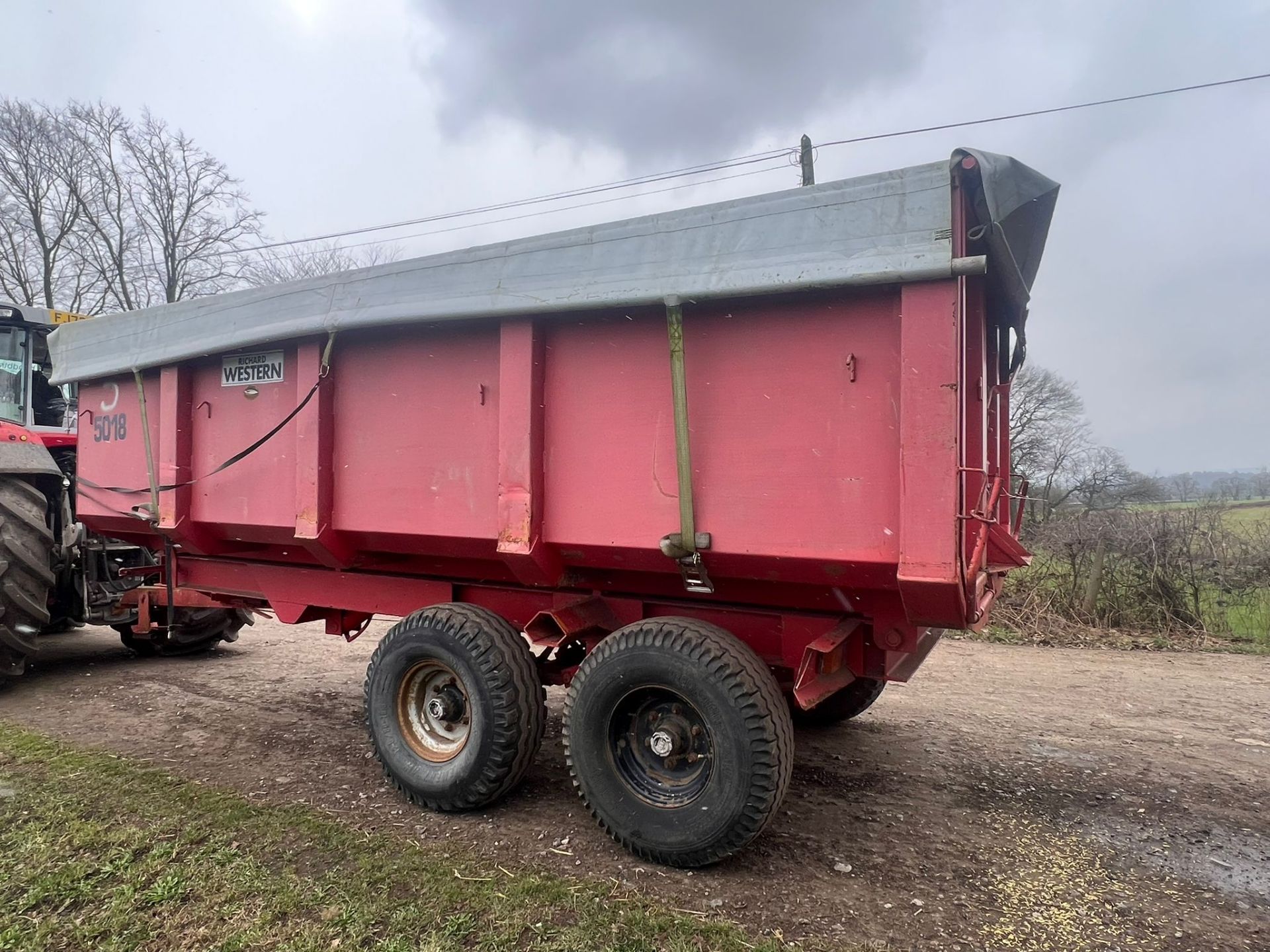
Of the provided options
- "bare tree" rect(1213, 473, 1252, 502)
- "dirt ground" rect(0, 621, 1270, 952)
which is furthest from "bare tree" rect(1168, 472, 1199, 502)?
"dirt ground" rect(0, 621, 1270, 952)

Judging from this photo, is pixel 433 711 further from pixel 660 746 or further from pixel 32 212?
pixel 32 212

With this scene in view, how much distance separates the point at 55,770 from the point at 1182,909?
16.1 ft

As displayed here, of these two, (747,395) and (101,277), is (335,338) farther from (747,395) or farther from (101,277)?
(101,277)

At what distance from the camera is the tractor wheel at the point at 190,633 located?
20.5 ft

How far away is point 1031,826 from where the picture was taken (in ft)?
10.5

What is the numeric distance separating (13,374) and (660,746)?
23.0 ft

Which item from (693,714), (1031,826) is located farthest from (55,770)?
(1031,826)

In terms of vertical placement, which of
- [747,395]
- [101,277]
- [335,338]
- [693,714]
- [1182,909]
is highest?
[101,277]

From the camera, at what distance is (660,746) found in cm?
284

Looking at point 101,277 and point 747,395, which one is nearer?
point 747,395

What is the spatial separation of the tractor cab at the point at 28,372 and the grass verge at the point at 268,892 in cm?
451

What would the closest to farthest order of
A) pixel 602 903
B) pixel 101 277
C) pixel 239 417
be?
pixel 602 903 → pixel 239 417 → pixel 101 277

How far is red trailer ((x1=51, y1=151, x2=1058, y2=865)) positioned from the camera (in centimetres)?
248

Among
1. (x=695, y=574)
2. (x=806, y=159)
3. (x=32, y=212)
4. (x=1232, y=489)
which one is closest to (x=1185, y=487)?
(x=1232, y=489)
